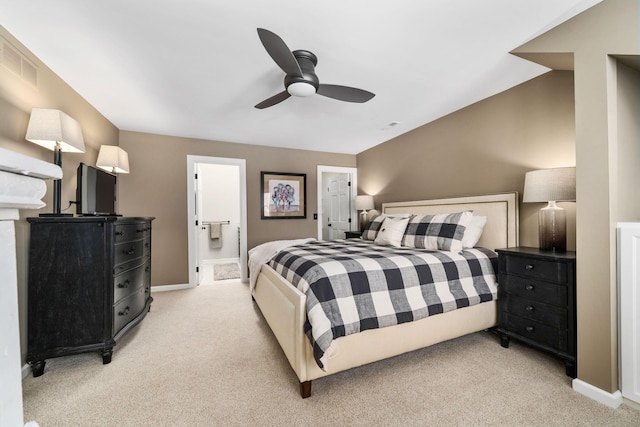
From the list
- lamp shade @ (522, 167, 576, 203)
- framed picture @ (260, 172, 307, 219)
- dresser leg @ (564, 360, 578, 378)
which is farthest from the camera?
framed picture @ (260, 172, 307, 219)

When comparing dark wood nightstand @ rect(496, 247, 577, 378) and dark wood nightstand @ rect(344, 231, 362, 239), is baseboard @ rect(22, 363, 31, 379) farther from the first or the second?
dark wood nightstand @ rect(344, 231, 362, 239)

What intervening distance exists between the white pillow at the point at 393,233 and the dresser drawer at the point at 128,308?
2.58 m

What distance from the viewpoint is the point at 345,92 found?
89.4 inches

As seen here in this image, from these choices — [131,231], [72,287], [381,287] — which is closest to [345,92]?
[381,287]

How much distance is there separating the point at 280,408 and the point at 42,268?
6.35ft

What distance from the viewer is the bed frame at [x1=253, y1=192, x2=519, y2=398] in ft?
5.61

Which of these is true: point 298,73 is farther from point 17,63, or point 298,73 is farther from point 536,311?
point 536,311

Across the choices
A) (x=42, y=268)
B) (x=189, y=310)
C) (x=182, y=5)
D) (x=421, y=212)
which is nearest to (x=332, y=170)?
(x=421, y=212)

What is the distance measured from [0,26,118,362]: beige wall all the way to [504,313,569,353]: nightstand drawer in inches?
147

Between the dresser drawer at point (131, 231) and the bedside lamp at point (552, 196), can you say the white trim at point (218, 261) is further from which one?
the bedside lamp at point (552, 196)

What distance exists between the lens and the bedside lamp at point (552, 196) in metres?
2.07

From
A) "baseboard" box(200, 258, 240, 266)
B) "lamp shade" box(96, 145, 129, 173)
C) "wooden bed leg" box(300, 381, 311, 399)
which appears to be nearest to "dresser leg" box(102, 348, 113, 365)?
"wooden bed leg" box(300, 381, 311, 399)

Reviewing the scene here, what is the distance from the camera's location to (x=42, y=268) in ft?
6.27

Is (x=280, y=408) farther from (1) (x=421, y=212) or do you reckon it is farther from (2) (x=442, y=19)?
(1) (x=421, y=212)
